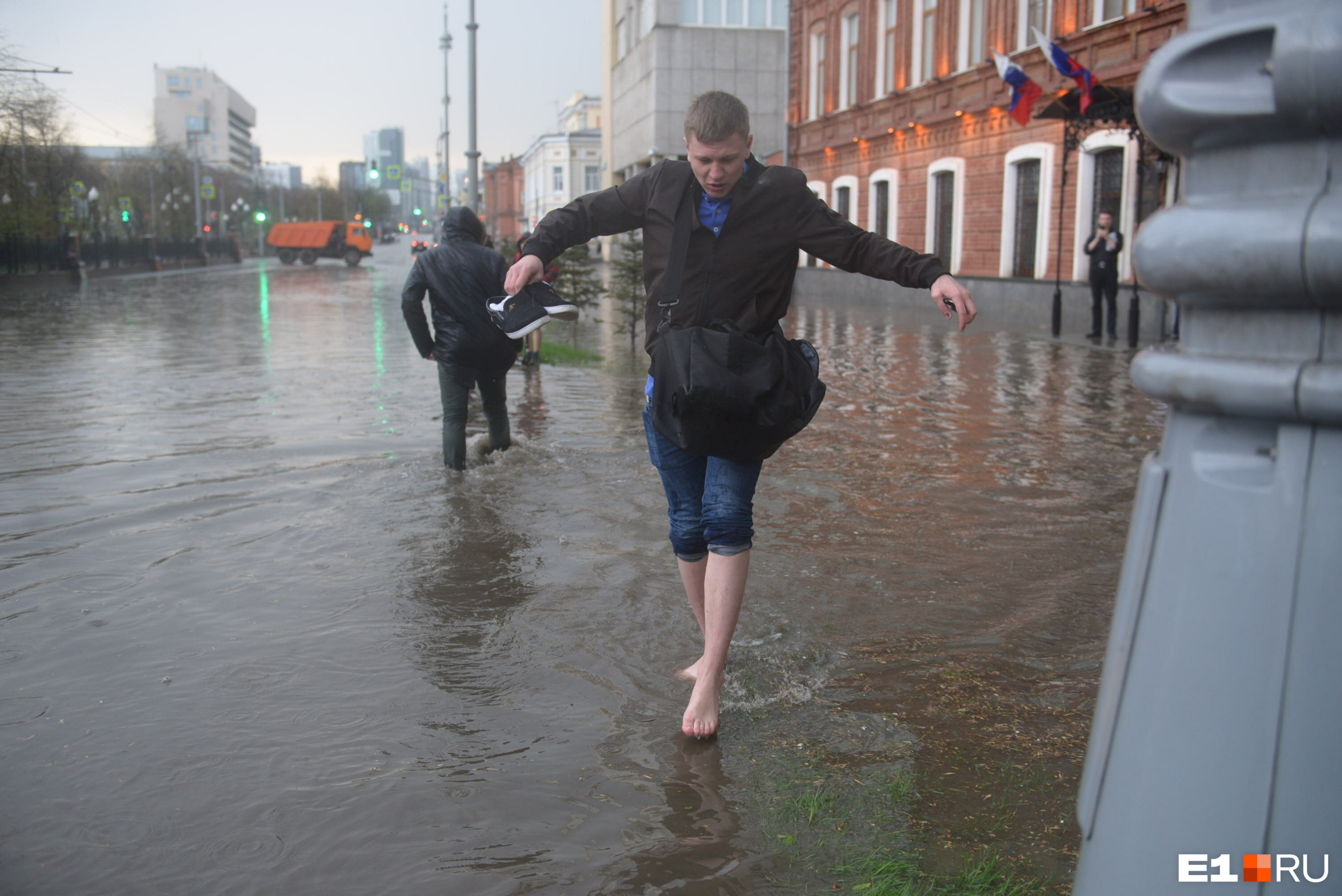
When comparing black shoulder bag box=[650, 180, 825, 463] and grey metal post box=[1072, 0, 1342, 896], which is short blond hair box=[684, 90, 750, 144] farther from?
grey metal post box=[1072, 0, 1342, 896]

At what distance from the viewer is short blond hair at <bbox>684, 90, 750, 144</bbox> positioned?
3.11m

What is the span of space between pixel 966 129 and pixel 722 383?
2413cm

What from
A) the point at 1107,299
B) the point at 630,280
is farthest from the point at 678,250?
the point at 1107,299

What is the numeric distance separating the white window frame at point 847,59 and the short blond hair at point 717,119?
29.4 meters

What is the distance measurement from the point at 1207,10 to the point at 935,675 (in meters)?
2.80

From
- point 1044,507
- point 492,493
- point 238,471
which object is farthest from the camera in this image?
point 238,471

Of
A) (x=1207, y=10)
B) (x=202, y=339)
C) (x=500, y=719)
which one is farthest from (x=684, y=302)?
(x=202, y=339)

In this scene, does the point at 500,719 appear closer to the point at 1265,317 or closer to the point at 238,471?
the point at 1265,317

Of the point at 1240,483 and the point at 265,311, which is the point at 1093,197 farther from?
the point at 1240,483

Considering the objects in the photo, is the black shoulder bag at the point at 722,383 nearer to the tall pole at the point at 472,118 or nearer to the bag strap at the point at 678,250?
the bag strap at the point at 678,250

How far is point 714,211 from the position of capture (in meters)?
3.29

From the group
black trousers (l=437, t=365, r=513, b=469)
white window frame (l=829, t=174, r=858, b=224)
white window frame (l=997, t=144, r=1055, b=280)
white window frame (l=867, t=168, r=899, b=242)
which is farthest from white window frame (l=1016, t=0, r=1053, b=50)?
black trousers (l=437, t=365, r=513, b=469)

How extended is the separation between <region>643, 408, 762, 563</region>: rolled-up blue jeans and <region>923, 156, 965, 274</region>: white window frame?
72.3 feet

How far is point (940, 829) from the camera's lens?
2729 mm
